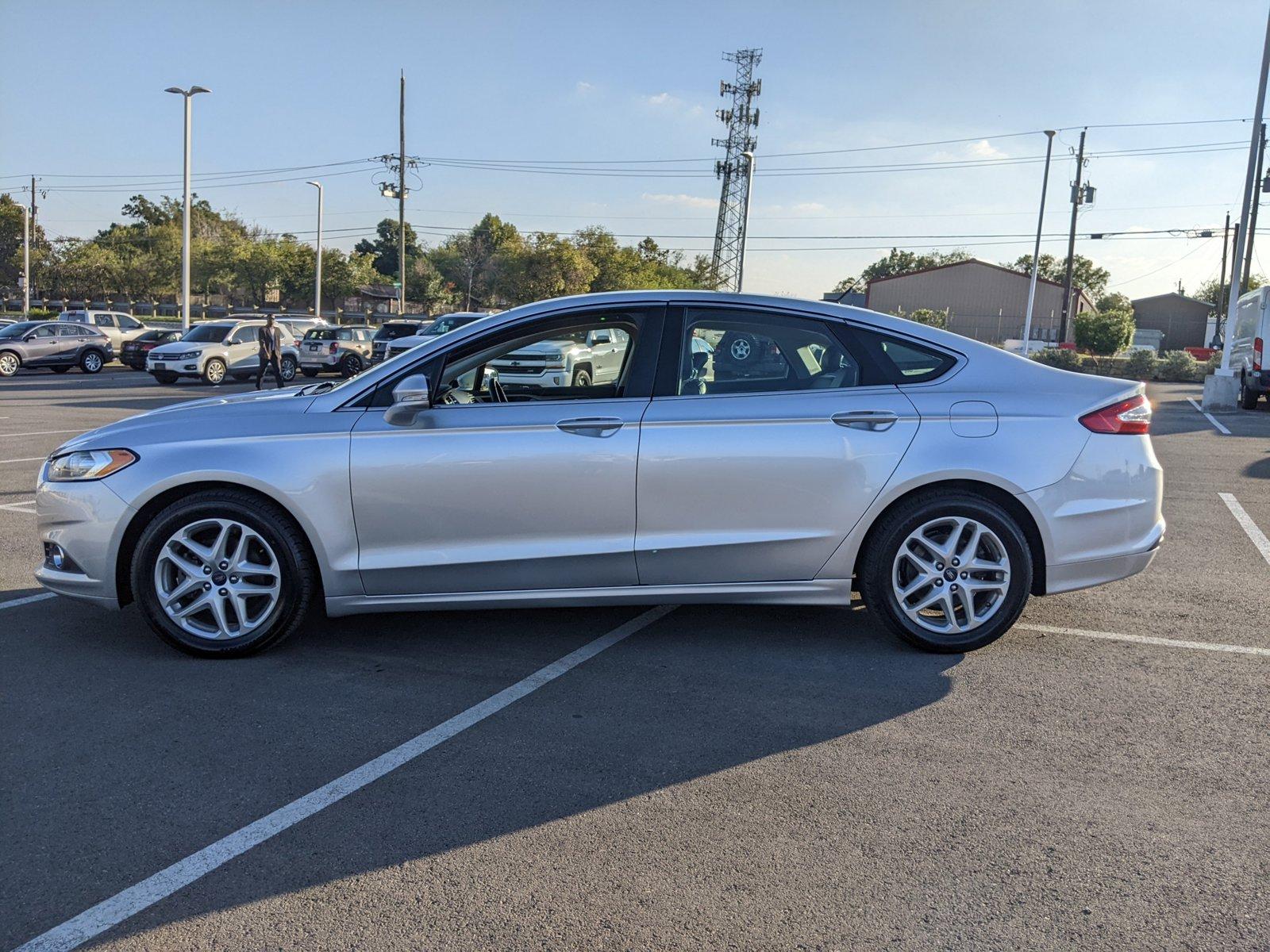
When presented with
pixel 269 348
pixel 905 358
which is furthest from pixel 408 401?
pixel 269 348

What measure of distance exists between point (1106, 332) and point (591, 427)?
5839cm

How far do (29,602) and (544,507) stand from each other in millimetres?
3072

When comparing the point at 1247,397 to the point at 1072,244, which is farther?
the point at 1072,244

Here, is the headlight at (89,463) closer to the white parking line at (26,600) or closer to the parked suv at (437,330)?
the white parking line at (26,600)

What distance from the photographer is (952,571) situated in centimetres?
466

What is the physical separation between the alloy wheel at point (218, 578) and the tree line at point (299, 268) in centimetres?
5190

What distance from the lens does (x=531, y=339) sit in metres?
4.82

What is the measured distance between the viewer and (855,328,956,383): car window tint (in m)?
4.75

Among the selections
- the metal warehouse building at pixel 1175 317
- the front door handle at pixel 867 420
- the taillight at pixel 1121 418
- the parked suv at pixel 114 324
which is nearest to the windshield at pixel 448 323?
the parked suv at pixel 114 324

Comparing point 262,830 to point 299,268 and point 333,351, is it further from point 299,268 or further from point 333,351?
point 299,268

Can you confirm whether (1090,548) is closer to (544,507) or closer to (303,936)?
(544,507)

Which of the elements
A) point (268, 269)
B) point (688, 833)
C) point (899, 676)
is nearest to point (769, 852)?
point (688, 833)

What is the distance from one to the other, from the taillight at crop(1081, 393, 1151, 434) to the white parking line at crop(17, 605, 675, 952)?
8.48 ft

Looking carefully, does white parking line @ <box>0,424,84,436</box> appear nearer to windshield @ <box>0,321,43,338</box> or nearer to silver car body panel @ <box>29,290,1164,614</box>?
silver car body panel @ <box>29,290,1164,614</box>
